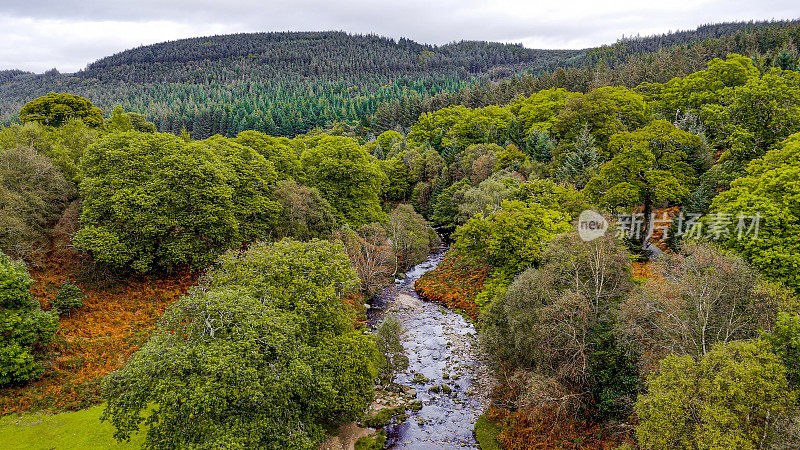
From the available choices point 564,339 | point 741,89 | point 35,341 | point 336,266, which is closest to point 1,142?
point 35,341

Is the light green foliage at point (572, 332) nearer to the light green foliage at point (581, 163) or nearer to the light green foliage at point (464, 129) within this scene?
the light green foliage at point (581, 163)

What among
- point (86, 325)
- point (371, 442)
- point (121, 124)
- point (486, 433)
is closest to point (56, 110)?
point (121, 124)

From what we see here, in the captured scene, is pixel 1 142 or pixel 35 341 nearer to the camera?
pixel 35 341

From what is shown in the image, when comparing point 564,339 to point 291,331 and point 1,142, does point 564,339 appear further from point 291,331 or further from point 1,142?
point 1,142

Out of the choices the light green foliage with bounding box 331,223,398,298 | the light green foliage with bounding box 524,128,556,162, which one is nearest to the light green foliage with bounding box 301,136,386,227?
the light green foliage with bounding box 331,223,398,298

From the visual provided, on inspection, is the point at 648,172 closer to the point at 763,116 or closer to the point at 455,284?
the point at 763,116

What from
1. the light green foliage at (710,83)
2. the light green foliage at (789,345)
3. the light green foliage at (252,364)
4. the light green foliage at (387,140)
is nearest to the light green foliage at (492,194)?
the light green foliage at (252,364)
